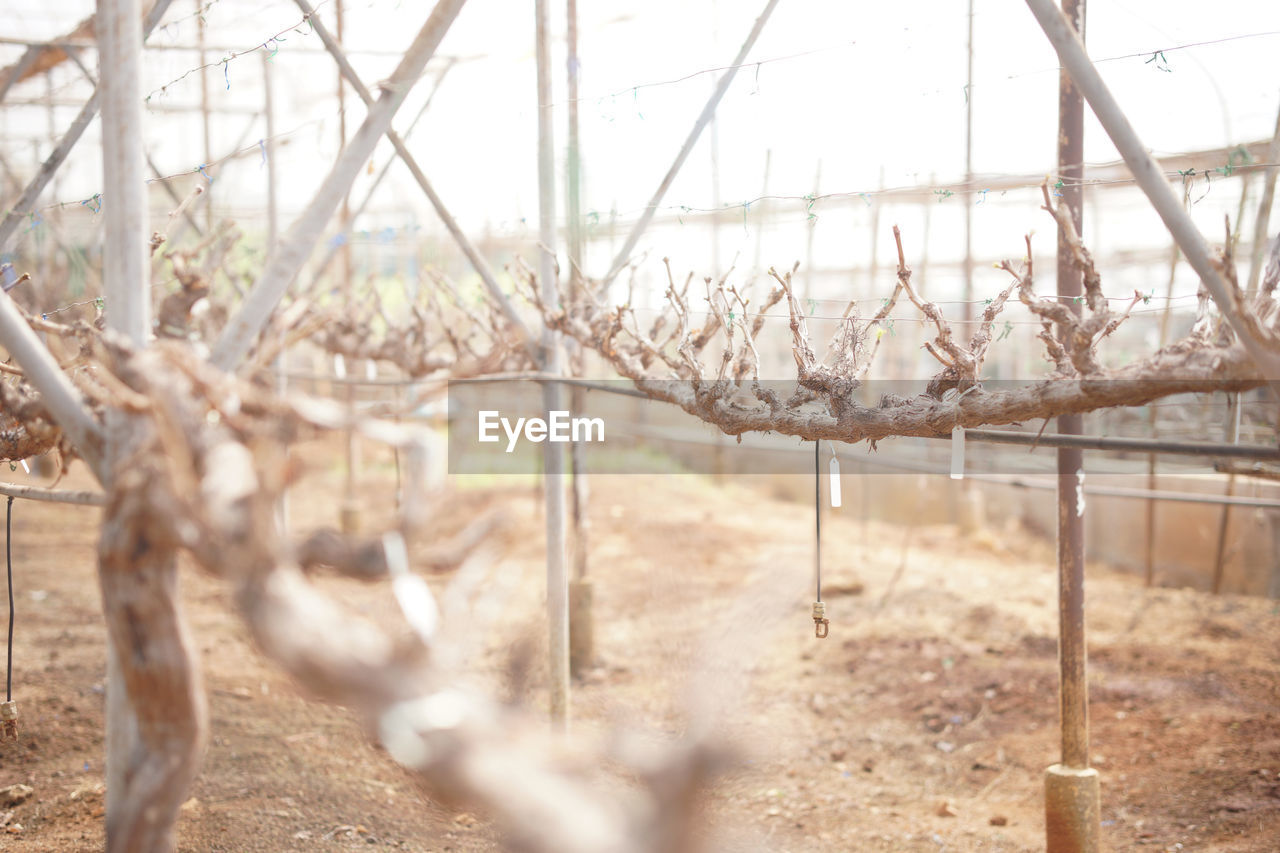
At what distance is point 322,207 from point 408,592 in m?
1.24

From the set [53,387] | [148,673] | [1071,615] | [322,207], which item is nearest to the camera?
[148,673]

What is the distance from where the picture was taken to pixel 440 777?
65.0 inches

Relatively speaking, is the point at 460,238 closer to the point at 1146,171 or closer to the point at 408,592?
the point at 1146,171

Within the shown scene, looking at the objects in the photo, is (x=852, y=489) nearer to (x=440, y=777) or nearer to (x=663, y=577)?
(x=663, y=577)

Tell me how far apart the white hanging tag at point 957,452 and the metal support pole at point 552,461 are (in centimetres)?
248

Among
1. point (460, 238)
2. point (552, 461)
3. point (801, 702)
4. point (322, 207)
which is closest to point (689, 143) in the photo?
point (460, 238)

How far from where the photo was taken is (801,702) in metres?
6.29

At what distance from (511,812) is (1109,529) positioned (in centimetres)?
977

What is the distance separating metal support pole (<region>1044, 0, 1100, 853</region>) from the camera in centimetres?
378

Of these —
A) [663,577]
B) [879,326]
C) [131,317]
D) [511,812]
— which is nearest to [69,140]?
[131,317]

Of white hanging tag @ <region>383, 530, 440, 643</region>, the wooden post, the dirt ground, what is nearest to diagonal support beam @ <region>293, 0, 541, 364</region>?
the dirt ground

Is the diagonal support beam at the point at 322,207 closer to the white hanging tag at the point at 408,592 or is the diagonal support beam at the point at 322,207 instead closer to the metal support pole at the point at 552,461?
the white hanging tag at the point at 408,592

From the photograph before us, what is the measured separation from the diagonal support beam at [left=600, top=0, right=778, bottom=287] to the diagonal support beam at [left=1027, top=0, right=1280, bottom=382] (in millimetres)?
1647

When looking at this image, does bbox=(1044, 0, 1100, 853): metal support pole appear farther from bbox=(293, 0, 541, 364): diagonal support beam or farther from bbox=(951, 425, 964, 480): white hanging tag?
bbox=(293, 0, 541, 364): diagonal support beam
